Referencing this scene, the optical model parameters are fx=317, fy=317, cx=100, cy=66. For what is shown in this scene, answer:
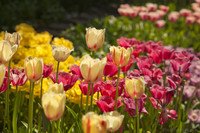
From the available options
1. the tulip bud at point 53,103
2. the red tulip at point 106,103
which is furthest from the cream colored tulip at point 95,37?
the tulip bud at point 53,103

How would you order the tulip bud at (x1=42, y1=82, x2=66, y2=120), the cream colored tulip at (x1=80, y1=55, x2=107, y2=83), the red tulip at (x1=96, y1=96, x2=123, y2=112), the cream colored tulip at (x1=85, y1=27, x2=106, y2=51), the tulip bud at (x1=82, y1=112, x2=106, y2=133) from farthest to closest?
the cream colored tulip at (x1=85, y1=27, x2=106, y2=51)
the red tulip at (x1=96, y1=96, x2=123, y2=112)
the cream colored tulip at (x1=80, y1=55, x2=107, y2=83)
the tulip bud at (x1=42, y1=82, x2=66, y2=120)
the tulip bud at (x1=82, y1=112, x2=106, y2=133)

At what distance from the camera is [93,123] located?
86cm

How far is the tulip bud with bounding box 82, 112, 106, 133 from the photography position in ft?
2.83

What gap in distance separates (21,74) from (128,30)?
4202 mm

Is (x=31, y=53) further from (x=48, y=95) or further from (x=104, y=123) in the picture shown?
(x=104, y=123)

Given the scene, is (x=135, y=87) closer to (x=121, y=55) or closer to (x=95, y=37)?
(x=121, y=55)

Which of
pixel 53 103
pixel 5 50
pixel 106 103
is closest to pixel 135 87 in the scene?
pixel 106 103

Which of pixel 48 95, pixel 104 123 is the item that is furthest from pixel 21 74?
pixel 104 123

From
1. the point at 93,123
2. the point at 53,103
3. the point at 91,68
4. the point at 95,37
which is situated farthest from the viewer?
the point at 95,37

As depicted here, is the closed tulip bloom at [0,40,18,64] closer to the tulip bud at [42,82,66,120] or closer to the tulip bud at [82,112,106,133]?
the tulip bud at [42,82,66,120]

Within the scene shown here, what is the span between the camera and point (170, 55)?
207cm

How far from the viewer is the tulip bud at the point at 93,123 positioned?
0.86 meters

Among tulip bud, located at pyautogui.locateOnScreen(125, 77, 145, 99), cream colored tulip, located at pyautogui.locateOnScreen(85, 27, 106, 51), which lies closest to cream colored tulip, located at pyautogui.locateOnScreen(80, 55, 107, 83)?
tulip bud, located at pyautogui.locateOnScreen(125, 77, 145, 99)

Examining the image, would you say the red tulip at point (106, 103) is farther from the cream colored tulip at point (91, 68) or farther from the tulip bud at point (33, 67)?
the tulip bud at point (33, 67)
